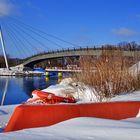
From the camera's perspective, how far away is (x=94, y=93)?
8.88 m

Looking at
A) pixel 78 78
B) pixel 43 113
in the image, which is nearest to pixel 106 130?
pixel 43 113

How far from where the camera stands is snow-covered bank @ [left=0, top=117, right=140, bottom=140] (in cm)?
269

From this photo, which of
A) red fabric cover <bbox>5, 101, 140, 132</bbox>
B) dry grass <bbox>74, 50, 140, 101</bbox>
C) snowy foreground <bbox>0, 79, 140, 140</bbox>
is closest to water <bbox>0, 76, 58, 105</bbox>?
dry grass <bbox>74, 50, 140, 101</bbox>

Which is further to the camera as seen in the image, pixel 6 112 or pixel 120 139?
pixel 6 112

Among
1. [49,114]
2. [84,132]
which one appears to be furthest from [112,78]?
[84,132]

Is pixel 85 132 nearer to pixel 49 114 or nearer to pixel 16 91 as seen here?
pixel 49 114

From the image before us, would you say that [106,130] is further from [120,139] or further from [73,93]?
[73,93]

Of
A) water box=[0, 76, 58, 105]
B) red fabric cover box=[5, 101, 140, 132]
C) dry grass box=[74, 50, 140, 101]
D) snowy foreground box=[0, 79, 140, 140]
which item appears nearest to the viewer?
snowy foreground box=[0, 79, 140, 140]

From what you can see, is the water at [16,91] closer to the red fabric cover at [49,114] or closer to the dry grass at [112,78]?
the dry grass at [112,78]

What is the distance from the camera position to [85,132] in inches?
112

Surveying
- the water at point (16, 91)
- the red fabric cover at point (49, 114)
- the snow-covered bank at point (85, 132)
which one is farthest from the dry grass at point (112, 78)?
the snow-covered bank at point (85, 132)

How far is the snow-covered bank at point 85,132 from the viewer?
2.69 meters

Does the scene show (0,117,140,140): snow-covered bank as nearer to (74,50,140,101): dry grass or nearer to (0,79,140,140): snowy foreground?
(0,79,140,140): snowy foreground

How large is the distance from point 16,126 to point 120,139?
5.85 feet
